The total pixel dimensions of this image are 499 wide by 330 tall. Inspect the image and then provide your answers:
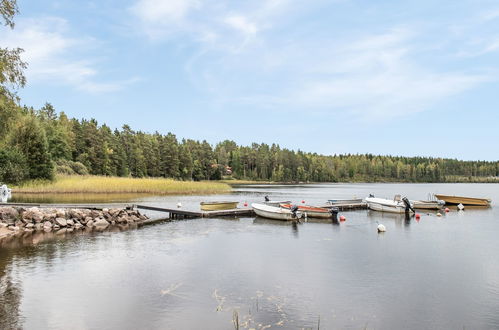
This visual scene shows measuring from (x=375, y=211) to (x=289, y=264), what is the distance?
1373 inches

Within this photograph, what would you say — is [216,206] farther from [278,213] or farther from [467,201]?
[467,201]

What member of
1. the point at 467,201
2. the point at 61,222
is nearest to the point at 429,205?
the point at 467,201

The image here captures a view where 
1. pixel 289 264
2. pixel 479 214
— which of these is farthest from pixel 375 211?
pixel 289 264

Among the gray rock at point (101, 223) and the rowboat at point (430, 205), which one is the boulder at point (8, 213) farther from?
the rowboat at point (430, 205)

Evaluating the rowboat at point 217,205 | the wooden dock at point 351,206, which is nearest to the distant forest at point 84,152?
the rowboat at point 217,205

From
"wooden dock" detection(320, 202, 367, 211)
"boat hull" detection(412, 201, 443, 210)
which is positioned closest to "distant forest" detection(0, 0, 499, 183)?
"wooden dock" detection(320, 202, 367, 211)

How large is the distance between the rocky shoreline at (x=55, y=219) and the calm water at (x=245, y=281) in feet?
11.5

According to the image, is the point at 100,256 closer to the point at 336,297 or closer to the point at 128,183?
the point at 336,297

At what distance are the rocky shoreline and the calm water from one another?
3.52 m

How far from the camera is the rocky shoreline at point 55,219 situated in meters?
29.3

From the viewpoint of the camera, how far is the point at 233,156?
197125mm

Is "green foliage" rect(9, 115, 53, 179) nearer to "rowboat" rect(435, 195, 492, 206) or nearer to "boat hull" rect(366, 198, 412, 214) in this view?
"boat hull" rect(366, 198, 412, 214)

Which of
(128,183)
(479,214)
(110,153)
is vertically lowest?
(479,214)

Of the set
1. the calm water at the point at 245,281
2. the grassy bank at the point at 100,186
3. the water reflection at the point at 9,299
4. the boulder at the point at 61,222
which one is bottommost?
the calm water at the point at 245,281
